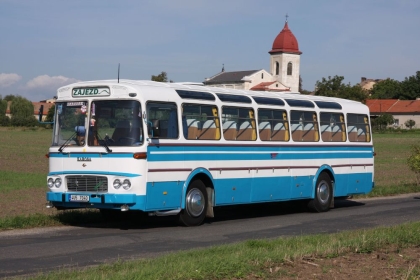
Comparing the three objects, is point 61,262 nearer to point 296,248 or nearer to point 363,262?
point 296,248

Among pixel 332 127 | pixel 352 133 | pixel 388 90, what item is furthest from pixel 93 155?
pixel 388 90

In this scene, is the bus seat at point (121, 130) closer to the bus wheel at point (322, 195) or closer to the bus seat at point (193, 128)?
the bus seat at point (193, 128)

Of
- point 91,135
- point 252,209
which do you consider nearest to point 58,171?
point 91,135

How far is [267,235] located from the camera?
14.4 metres

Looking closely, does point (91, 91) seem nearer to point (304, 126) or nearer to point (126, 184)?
point (126, 184)

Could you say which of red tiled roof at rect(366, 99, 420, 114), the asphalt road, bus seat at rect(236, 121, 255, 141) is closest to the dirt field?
the asphalt road

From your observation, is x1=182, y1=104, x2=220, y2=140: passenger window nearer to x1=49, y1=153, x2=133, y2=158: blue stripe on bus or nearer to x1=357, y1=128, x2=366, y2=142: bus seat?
x1=49, y1=153, x2=133, y2=158: blue stripe on bus

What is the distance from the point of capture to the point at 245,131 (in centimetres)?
1761

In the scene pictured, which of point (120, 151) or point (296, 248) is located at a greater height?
point (120, 151)

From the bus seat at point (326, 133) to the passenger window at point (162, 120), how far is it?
6004 mm

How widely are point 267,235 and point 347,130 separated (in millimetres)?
7781

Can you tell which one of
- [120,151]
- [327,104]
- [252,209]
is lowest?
[252,209]

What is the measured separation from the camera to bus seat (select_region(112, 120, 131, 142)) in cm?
1470

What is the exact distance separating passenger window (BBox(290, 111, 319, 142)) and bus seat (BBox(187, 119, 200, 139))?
12.3ft
